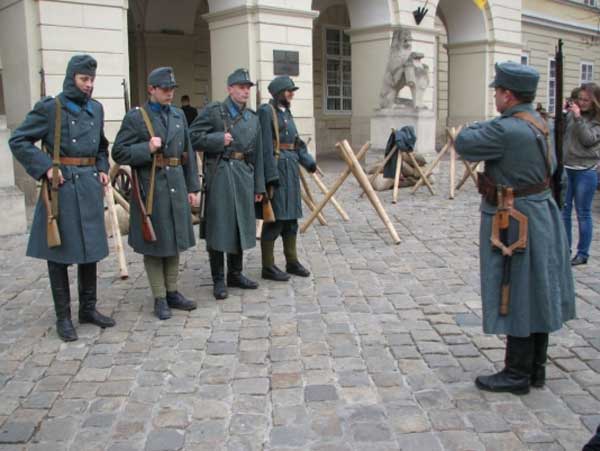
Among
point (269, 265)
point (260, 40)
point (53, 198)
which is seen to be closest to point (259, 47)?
point (260, 40)

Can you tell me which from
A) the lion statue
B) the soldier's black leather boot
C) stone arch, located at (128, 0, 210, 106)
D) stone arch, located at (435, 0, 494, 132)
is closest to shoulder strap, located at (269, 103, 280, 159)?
the soldier's black leather boot

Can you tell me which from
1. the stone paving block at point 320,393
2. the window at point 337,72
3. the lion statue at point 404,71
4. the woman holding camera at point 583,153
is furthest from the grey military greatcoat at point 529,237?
the window at point 337,72

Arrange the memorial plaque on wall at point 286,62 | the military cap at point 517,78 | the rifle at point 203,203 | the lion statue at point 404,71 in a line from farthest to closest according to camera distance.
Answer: the memorial plaque on wall at point 286,62 < the lion statue at point 404,71 < the rifle at point 203,203 < the military cap at point 517,78

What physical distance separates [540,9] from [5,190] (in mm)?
21166

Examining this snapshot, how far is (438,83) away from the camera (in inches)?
893

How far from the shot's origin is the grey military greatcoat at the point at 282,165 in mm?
5605

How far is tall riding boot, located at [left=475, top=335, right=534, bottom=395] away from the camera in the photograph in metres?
3.53

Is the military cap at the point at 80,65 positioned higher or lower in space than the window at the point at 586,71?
lower

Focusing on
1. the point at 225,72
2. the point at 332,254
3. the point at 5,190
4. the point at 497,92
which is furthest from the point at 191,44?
the point at 497,92

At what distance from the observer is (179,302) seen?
5.10 metres

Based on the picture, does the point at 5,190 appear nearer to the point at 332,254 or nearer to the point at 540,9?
the point at 332,254

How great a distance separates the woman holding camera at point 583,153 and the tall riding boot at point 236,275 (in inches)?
121

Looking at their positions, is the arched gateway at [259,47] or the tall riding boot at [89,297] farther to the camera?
the arched gateway at [259,47]

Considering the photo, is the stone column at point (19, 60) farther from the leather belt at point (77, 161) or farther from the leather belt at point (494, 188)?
the leather belt at point (494, 188)
